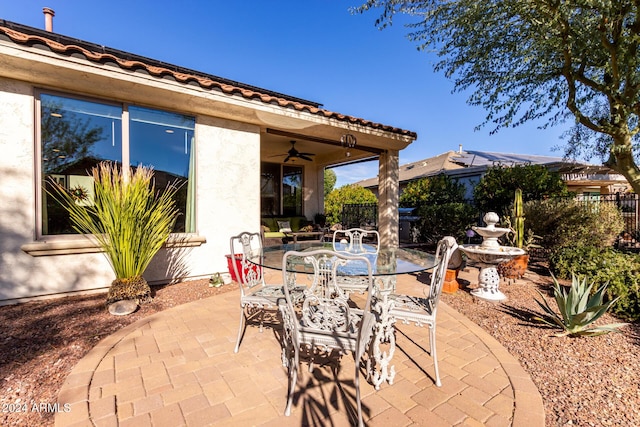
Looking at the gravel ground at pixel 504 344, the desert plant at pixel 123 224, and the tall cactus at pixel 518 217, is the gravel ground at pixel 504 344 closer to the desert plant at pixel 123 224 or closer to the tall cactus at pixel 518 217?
the desert plant at pixel 123 224

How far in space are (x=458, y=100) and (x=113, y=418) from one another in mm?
Answer: 8032

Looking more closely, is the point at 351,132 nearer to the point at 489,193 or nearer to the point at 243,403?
the point at 489,193

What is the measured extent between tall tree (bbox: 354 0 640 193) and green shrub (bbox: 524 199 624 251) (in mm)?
721

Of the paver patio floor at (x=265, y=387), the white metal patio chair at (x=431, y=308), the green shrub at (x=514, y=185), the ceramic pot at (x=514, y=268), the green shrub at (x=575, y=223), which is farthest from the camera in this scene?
the green shrub at (x=514, y=185)

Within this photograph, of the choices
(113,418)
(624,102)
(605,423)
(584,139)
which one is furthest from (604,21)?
(113,418)

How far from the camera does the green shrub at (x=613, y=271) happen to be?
11.4ft

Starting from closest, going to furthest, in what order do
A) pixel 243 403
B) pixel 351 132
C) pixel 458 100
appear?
1. pixel 243 403
2. pixel 351 132
3. pixel 458 100

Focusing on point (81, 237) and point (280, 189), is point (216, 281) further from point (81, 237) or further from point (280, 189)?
point (280, 189)

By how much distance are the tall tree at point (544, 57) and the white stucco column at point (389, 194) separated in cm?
219

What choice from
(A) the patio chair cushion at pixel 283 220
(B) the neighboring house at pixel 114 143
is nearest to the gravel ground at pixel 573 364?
(B) the neighboring house at pixel 114 143

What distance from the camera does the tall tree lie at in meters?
4.62

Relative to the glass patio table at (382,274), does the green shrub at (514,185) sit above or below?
above

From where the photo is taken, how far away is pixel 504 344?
9.18 feet

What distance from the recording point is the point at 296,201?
10.2 meters
